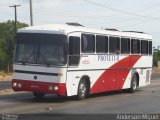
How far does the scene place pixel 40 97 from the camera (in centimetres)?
2141

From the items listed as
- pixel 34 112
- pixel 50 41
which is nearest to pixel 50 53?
pixel 50 41

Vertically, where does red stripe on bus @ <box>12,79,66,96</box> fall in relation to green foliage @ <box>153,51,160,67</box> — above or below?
above

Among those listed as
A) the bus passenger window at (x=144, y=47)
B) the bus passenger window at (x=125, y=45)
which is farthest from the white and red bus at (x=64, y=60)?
the bus passenger window at (x=144, y=47)

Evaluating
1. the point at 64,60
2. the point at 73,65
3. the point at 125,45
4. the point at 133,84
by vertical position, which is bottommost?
the point at 133,84

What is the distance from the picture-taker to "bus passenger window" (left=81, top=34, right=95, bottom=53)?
68.7ft

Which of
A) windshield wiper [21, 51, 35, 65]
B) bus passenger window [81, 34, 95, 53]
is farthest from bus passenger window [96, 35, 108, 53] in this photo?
windshield wiper [21, 51, 35, 65]

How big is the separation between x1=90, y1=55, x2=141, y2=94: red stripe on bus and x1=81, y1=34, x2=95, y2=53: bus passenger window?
1547mm

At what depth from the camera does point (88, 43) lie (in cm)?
2138

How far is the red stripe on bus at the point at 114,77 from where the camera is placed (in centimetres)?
2261

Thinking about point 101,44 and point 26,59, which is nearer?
point 26,59

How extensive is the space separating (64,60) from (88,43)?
82.8 inches

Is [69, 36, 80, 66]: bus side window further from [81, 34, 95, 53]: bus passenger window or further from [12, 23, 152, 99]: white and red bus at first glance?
[81, 34, 95, 53]: bus passenger window

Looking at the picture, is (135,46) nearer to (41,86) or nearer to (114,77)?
(114,77)

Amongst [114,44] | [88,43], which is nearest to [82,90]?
[88,43]
